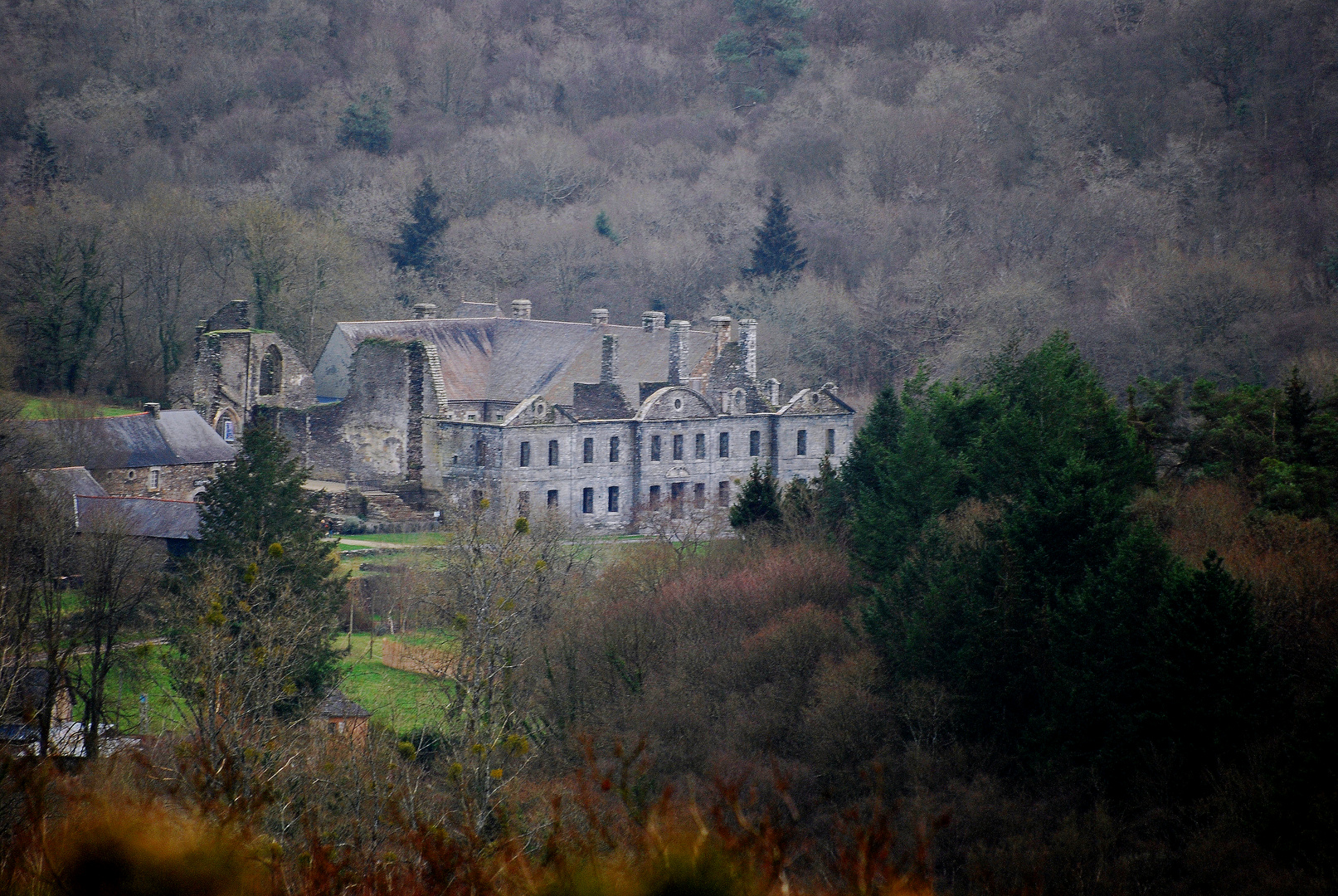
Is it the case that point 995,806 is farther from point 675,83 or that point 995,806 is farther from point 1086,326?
point 675,83

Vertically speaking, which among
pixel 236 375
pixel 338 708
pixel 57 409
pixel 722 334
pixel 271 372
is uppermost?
pixel 722 334

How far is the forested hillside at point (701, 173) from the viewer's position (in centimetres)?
5319

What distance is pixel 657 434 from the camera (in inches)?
1692

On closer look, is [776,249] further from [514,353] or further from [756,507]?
[756,507]

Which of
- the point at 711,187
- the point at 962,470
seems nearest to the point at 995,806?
the point at 962,470

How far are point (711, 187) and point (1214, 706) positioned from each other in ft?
210

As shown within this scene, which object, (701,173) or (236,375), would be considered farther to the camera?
(701,173)

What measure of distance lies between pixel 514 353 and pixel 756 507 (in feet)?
65.3

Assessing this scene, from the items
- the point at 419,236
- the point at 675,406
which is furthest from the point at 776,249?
the point at 675,406

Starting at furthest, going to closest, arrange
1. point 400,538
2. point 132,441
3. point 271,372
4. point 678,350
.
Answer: point 271,372
point 678,350
point 132,441
point 400,538

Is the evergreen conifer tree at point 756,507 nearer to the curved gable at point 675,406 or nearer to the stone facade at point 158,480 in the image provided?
the curved gable at point 675,406

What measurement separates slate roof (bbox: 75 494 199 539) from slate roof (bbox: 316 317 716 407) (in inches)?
519

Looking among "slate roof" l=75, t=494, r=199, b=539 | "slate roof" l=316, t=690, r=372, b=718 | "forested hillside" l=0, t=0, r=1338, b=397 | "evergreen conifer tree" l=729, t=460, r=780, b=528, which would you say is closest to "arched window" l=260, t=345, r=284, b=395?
"forested hillside" l=0, t=0, r=1338, b=397

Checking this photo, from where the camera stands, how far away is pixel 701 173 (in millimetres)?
80312
